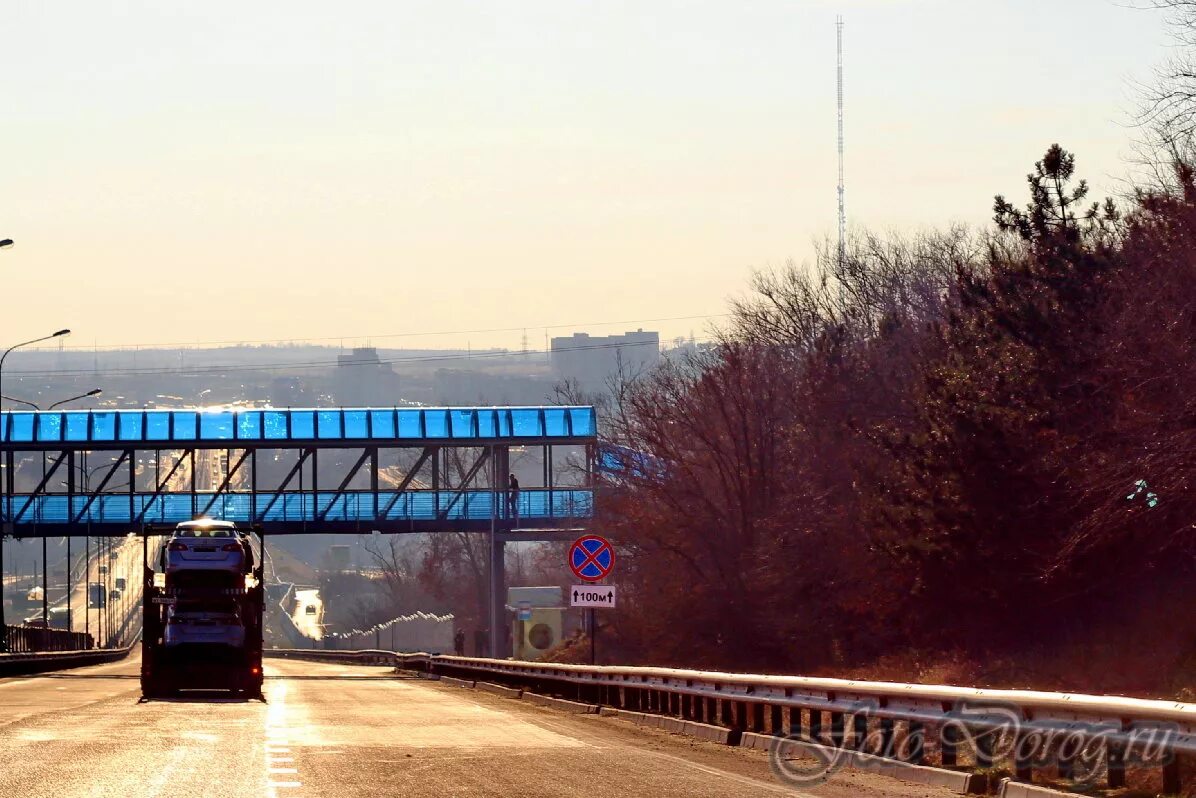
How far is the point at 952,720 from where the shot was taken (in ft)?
51.2

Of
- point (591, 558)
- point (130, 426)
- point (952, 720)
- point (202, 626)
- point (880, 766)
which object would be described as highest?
point (130, 426)

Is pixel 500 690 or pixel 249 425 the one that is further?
pixel 249 425

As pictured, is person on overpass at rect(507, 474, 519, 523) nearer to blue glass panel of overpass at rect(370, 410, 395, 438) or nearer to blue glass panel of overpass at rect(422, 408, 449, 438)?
blue glass panel of overpass at rect(422, 408, 449, 438)

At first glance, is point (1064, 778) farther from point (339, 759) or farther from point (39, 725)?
point (39, 725)

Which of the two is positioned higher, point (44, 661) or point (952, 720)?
point (952, 720)

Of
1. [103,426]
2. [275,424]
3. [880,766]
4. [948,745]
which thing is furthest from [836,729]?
[103,426]

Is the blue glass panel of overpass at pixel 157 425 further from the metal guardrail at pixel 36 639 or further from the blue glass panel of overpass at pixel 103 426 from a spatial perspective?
the metal guardrail at pixel 36 639

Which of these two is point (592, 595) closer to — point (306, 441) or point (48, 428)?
point (306, 441)

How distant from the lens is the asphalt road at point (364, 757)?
15.2m

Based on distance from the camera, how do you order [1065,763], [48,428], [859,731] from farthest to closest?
1. [48,428]
2. [859,731]
3. [1065,763]

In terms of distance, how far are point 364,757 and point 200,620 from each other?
1817 centimetres

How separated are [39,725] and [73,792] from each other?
9.63m

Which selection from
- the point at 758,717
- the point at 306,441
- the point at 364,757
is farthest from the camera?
the point at 306,441

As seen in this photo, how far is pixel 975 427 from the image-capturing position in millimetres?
37969
